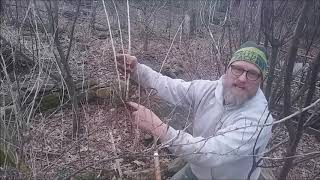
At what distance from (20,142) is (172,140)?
0.90 m

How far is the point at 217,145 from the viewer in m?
2.35

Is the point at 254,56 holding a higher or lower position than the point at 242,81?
higher

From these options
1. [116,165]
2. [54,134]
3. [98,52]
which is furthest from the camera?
[98,52]

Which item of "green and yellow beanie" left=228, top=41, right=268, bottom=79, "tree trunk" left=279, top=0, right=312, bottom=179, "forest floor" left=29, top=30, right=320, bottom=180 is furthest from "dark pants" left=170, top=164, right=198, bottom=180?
"green and yellow beanie" left=228, top=41, right=268, bottom=79

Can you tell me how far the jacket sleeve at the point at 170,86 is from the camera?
3.01 metres

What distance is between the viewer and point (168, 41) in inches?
354

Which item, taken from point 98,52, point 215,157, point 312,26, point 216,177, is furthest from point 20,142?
point 98,52

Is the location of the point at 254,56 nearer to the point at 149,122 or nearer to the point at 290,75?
the point at 290,75

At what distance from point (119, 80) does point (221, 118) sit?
822 mm

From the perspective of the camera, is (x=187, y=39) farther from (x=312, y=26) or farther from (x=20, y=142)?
(x=20, y=142)

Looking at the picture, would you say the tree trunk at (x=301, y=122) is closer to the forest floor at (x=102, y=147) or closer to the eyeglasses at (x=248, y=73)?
the forest floor at (x=102, y=147)

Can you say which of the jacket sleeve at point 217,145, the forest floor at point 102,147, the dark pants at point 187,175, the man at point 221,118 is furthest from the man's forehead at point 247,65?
the dark pants at point 187,175

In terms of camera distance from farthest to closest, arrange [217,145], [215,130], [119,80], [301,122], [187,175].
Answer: [187,175] < [215,130] < [119,80] < [217,145] < [301,122]

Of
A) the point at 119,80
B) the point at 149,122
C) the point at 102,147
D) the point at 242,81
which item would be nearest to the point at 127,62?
the point at 119,80
